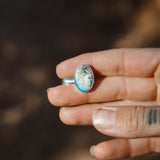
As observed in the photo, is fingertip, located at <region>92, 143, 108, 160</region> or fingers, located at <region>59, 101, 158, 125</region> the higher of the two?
fingers, located at <region>59, 101, 158, 125</region>

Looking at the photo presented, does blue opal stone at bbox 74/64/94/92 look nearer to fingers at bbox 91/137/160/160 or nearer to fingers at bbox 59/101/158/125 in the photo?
fingers at bbox 59/101/158/125

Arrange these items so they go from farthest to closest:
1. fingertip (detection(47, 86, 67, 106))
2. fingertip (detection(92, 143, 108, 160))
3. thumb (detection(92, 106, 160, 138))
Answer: fingertip (detection(47, 86, 67, 106)) < fingertip (detection(92, 143, 108, 160)) < thumb (detection(92, 106, 160, 138))

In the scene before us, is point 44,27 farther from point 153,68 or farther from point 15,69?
point 153,68

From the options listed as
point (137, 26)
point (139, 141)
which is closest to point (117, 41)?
point (137, 26)

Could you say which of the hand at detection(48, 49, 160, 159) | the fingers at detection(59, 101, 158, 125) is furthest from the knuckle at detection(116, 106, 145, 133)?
the fingers at detection(59, 101, 158, 125)

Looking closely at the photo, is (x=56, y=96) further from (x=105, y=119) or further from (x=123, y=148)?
(x=123, y=148)

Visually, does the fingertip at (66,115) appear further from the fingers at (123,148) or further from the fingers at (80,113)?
the fingers at (123,148)
